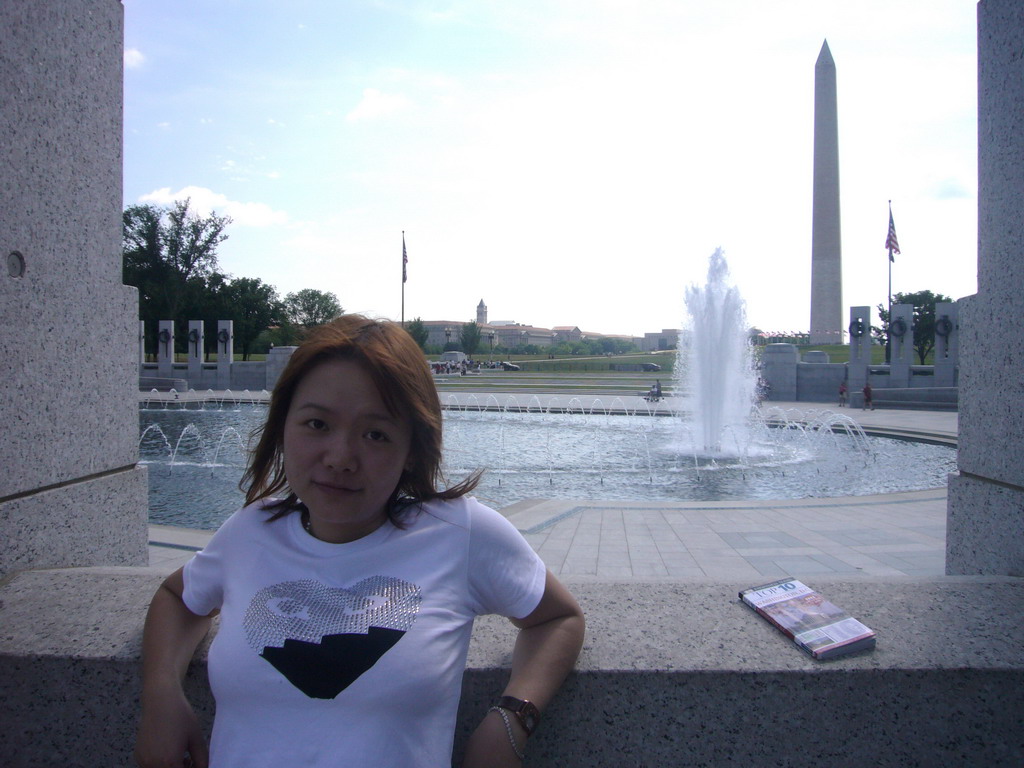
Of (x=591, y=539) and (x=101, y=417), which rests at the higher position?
(x=101, y=417)

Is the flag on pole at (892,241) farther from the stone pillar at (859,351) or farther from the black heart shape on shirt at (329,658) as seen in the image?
the black heart shape on shirt at (329,658)

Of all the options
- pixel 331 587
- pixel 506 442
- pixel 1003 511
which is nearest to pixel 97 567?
pixel 331 587

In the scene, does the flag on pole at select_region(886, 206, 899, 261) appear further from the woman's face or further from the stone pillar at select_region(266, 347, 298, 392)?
the woman's face

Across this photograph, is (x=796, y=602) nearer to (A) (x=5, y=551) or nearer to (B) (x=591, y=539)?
(A) (x=5, y=551)

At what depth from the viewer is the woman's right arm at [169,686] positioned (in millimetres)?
1542

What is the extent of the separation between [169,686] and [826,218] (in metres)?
48.1

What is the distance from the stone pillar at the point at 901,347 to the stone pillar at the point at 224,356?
30425mm

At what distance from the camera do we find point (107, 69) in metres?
2.58

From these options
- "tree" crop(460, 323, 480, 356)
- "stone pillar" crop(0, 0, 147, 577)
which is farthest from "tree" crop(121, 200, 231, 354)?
"stone pillar" crop(0, 0, 147, 577)

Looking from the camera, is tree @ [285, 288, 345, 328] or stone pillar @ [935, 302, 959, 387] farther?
tree @ [285, 288, 345, 328]

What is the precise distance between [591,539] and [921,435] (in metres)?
12.9

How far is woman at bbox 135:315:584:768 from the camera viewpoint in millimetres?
1438

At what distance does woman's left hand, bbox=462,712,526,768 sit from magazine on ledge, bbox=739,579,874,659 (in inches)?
29.3

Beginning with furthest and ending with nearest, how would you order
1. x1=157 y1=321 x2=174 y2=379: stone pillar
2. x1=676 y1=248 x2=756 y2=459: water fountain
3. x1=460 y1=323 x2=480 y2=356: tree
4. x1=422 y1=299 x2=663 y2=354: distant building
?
x1=422 y1=299 x2=663 y2=354: distant building < x1=460 y1=323 x2=480 y2=356: tree < x1=157 y1=321 x2=174 y2=379: stone pillar < x1=676 y1=248 x2=756 y2=459: water fountain
